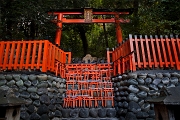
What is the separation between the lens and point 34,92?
19.6 feet

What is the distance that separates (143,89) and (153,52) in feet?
4.49

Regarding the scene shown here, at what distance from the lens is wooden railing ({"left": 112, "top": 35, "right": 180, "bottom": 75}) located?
19.6 feet

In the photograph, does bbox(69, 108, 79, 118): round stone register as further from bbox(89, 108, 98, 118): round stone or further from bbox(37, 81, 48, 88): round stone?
bbox(37, 81, 48, 88): round stone

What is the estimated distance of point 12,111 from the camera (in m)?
3.20

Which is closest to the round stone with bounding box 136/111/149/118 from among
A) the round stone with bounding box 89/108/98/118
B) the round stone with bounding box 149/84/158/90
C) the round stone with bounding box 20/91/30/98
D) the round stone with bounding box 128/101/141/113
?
the round stone with bounding box 128/101/141/113

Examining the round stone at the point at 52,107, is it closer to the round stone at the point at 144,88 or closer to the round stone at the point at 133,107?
the round stone at the point at 133,107

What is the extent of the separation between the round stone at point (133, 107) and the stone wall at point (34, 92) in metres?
2.68

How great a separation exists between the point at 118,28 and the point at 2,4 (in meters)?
8.44

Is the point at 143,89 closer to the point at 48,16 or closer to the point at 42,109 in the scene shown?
the point at 42,109

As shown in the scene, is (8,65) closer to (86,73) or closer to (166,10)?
(86,73)

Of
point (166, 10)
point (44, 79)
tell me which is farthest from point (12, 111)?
point (166, 10)

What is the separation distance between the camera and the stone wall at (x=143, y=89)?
5504 mm

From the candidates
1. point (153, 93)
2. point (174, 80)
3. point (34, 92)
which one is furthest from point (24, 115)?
point (174, 80)

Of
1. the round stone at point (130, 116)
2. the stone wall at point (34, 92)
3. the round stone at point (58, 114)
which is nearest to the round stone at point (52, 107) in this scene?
the stone wall at point (34, 92)
